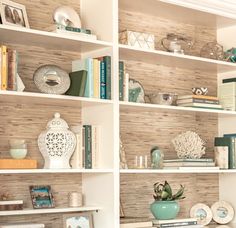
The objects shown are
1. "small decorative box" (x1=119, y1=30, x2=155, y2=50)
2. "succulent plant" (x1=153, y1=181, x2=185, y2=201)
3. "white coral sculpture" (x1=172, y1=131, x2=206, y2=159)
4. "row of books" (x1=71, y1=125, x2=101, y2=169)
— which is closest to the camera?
"row of books" (x1=71, y1=125, x2=101, y2=169)

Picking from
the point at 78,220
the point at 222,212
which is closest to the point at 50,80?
the point at 78,220

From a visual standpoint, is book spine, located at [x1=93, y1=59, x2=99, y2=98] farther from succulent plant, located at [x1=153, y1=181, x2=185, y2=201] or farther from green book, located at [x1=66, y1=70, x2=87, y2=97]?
succulent plant, located at [x1=153, y1=181, x2=185, y2=201]

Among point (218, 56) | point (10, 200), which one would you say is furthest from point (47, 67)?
point (218, 56)

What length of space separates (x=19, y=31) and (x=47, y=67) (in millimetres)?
272

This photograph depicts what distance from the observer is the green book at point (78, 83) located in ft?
9.90

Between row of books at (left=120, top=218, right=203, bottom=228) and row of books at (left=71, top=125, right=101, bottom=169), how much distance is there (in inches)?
16.0

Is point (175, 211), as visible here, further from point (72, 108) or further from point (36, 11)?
point (36, 11)

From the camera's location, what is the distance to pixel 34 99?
2.94m

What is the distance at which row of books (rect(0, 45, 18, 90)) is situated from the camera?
2.72 m

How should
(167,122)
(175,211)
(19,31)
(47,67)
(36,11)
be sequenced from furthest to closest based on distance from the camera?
1. (167,122)
2. (175,211)
3. (36,11)
4. (47,67)
5. (19,31)

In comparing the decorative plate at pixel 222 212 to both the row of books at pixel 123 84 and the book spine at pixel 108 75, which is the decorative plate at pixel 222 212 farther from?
the book spine at pixel 108 75

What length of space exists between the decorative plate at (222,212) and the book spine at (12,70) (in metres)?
1.85

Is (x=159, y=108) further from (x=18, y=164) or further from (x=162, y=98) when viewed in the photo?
(x=18, y=164)

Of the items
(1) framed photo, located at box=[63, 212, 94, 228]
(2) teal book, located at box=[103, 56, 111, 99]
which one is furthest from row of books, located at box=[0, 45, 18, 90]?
(1) framed photo, located at box=[63, 212, 94, 228]
